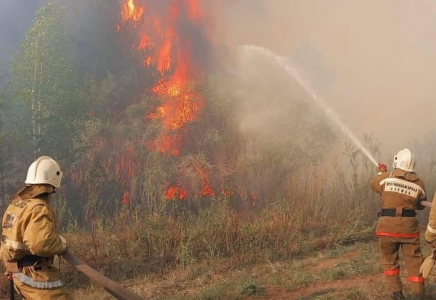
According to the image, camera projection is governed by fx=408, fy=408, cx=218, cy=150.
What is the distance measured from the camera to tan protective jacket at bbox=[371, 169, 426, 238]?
5.60 m

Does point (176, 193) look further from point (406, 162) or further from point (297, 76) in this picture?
point (297, 76)

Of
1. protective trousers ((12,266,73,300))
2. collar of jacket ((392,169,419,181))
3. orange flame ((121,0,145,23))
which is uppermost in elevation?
orange flame ((121,0,145,23))

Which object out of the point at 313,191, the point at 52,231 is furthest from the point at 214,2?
the point at 52,231

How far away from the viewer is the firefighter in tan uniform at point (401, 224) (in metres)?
5.59

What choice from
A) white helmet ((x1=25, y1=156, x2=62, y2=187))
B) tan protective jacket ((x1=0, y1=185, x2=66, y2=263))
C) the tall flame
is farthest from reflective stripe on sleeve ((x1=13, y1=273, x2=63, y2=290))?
the tall flame

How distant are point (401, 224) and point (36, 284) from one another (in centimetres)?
459

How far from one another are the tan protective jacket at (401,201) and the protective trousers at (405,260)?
11cm

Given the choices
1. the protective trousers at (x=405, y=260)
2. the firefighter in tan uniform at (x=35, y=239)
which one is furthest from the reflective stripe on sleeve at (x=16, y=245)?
the protective trousers at (x=405, y=260)

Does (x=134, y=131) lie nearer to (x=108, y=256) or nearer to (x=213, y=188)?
(x=213, y=188)

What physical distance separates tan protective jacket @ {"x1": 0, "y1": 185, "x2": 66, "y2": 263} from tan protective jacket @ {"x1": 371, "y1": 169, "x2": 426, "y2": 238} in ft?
14.1

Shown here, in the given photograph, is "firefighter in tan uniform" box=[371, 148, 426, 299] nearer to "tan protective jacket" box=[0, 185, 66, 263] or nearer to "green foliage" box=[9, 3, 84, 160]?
"tan protective jacket" box=[0, 185, 66, 263]

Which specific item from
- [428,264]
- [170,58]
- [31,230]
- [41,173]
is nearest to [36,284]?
[31,230]

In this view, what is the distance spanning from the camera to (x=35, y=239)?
133 inches

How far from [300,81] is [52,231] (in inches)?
624
